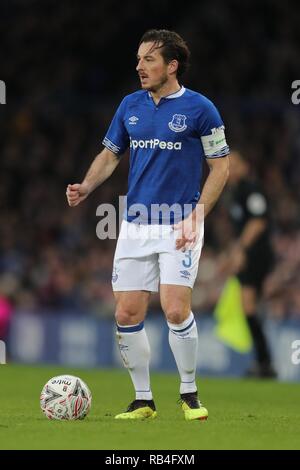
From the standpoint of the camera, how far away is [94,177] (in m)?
7.42

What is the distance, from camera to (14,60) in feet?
70.0

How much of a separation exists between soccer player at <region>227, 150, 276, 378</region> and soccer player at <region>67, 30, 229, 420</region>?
4.61 meters

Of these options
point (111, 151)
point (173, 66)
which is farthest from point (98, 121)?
point (173, 66)

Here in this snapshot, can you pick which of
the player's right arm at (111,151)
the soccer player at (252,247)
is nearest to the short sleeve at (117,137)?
the player's right arm at (111,151)

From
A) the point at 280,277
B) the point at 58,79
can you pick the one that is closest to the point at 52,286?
the point at 280,277

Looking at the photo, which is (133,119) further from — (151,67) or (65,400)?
(65,400)

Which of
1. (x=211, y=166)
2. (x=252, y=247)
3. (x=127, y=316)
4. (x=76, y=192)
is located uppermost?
(x=211, y=166)

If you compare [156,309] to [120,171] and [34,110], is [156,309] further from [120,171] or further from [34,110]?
[34,110]

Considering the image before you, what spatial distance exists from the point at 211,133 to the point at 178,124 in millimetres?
208

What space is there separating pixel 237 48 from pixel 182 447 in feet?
46.6

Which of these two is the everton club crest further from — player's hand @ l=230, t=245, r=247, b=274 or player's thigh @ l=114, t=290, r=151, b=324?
player's hand @ l=230, t=245, r=247, b=274

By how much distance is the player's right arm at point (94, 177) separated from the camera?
23.8 feet

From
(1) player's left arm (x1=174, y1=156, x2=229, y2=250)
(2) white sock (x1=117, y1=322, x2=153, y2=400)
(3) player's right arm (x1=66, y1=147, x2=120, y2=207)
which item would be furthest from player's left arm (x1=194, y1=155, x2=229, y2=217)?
(2) white sock (x1=117, y1=322, x2=153, y2=400)

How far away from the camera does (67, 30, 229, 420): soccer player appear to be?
7094 mm
